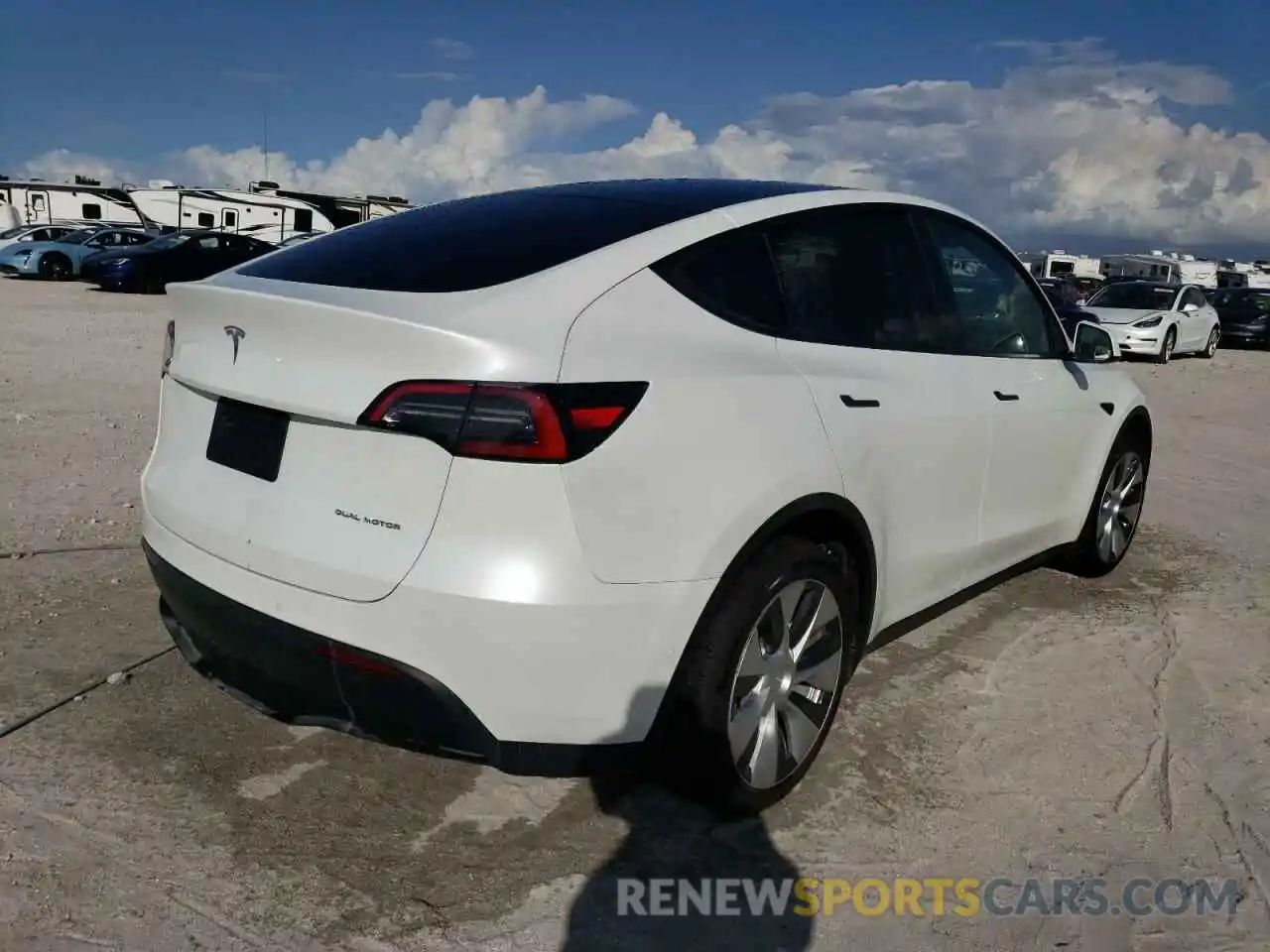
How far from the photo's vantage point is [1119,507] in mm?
5316

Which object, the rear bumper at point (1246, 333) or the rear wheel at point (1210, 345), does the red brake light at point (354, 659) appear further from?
the rear bumper at point (1246, 333)

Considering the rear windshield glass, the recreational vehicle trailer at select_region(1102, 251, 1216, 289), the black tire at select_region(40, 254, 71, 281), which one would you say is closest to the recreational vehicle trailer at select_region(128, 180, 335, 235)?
the black tire at select_region(40, 254, 71, 281)

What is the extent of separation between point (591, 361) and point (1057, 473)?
8.95 ft

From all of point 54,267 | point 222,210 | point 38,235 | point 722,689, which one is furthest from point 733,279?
point 222,210

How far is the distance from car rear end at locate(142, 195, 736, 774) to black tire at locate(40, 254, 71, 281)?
26.7m

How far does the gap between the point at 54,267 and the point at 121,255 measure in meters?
4.08

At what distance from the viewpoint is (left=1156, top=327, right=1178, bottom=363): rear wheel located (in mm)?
18891

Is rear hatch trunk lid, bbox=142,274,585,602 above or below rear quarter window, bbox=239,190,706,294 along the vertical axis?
below

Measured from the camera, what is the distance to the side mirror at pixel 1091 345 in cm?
464

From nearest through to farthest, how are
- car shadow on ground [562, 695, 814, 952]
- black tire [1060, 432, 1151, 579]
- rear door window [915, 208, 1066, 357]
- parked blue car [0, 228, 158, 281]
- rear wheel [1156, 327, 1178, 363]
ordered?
car shadow on ground [562, 695, 814, 952] < rear door window [915, 208, 1066, 357] < black tire [1060, 432, 1151, 579] < rear wheel [1156, 327, 1178, 363] < parked blue car [0, 228, 158, 281]

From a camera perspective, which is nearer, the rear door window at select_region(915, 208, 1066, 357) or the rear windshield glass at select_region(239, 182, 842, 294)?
the rear windshield glass at select_region(239, 182, 842, 294)

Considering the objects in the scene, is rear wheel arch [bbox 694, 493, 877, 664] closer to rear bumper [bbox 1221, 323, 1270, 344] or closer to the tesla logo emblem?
the tesla logo emblem

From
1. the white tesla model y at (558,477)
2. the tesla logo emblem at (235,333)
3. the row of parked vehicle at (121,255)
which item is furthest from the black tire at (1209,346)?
the tesla logo emblem at (235,333)

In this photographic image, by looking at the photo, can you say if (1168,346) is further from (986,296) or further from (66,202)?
(66,202)
